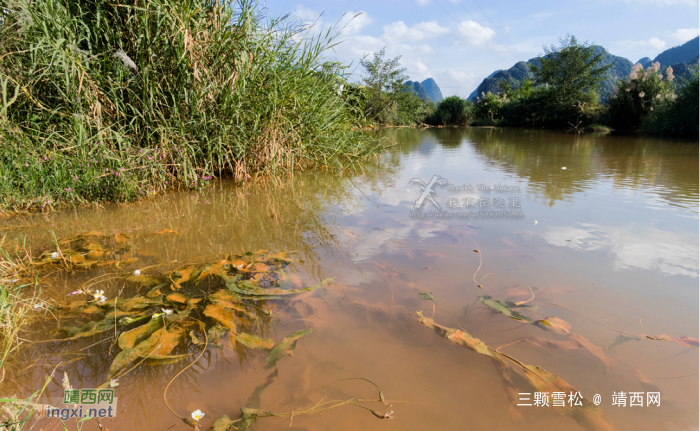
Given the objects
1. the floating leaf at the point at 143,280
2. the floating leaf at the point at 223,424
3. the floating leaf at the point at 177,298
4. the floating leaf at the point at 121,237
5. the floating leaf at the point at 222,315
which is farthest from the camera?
the floating leaf at the point at 121,237

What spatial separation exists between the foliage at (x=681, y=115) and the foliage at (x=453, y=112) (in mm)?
16870

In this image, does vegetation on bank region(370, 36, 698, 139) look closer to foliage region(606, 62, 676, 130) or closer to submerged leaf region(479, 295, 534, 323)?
foliage region(606, 62, 676, 130)

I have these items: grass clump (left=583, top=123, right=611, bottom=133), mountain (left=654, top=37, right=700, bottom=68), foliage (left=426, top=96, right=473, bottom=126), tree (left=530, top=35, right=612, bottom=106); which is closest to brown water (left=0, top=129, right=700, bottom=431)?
grass clump (left=583, top=123, right=611, bottom=133)

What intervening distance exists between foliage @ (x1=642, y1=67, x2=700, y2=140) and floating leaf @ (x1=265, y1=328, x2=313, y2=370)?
12696 millimetres

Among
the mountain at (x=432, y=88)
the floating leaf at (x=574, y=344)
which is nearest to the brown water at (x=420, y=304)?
the floating leaf at (x=574, y=344)

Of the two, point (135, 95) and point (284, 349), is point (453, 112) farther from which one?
point (284, 349)

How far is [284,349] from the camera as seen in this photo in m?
1.05

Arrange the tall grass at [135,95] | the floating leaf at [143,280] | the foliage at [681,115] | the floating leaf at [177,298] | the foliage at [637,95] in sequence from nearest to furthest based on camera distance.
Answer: the floating leaf at [177,298]
the floating leaf at [143,280]
the tall grass at [135,95]
the foliage at [681,115]
the foliage at [637,95]

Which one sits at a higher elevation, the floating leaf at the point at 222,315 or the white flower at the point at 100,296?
the white flower at the point at 100,296

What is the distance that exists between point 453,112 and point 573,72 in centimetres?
951

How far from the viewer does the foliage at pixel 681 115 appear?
383 inches

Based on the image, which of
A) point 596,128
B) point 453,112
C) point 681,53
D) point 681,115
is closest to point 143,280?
point 681,115

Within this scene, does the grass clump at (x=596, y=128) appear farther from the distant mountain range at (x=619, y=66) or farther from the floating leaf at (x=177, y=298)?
the distant mountain range at (x=619, y=66)

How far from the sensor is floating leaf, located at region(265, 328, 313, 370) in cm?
101
